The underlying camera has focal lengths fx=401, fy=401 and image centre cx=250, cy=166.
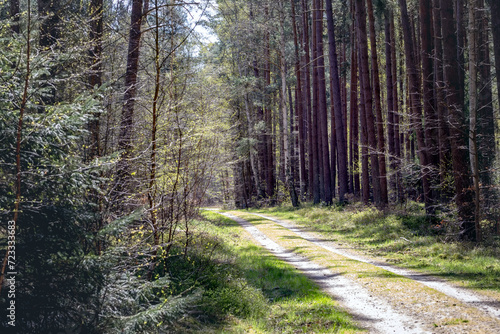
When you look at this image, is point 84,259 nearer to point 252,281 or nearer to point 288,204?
point 252,281

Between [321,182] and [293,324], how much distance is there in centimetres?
2157

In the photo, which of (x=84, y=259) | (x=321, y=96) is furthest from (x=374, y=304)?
(x=321, y=96)

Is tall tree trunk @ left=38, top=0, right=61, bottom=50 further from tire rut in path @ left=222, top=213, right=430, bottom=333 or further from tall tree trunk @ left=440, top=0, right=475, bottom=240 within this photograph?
tall tree trunk @ left=440, top=0, right=475, bottom=240

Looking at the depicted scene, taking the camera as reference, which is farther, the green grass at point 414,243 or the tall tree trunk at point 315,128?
the tall tree trunk at point 315,128

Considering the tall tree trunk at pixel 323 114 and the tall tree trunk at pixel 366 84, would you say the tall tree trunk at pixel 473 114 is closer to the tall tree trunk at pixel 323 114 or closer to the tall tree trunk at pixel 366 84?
the tall tree trunk at pixel 366 84

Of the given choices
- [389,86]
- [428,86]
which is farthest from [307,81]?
[428,86]

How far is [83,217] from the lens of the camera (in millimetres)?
4496

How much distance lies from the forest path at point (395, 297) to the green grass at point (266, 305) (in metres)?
0.40

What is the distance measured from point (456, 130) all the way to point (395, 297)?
7.34 m

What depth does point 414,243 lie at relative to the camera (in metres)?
12.5

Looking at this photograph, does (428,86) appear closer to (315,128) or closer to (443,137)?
(443,137)

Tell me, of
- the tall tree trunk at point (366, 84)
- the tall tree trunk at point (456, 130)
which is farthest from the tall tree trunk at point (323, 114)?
the tall tree trunk at point (456, 130)

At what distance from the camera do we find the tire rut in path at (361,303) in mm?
6062

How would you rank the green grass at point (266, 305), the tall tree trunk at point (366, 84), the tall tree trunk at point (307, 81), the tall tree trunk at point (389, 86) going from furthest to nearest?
the tall tree trunk at point (307, 81) < the tall tree trunk at point (389, 86) < the tall tree trunk at point (366, 84) < the green grass at point (266, 305)
